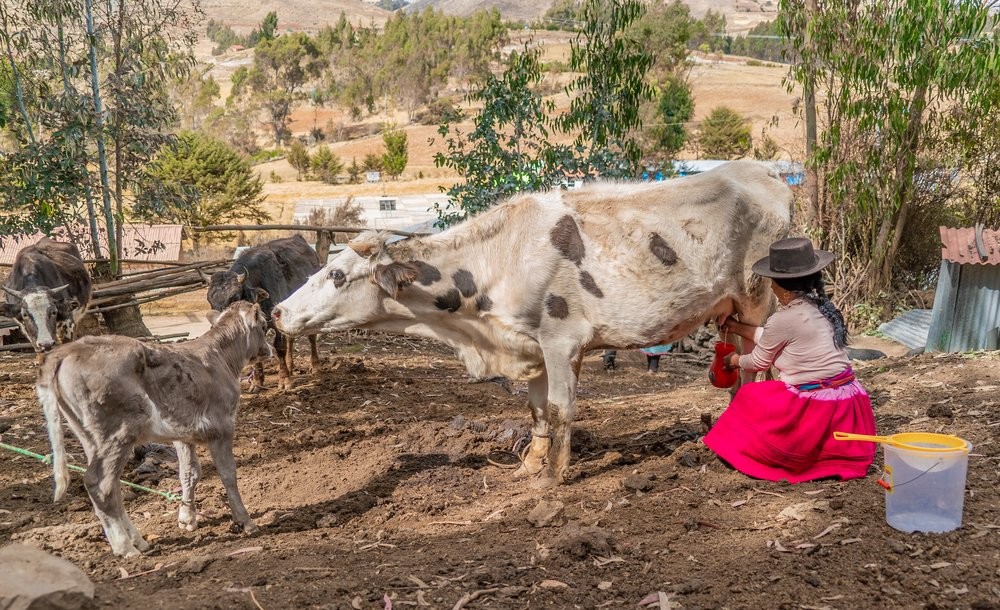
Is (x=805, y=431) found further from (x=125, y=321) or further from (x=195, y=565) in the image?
(x=125, y=321)

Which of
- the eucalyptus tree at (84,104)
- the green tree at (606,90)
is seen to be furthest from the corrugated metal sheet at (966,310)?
the eucalyptus tree at (84,104)

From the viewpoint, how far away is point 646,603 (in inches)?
161

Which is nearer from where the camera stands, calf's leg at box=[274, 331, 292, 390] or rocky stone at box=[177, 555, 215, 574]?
rocky stone at box=[177, 555, 215, 574]

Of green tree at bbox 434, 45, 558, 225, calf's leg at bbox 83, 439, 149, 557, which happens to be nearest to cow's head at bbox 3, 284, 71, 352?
calf's leg at bbox 83, 439, 149, 557

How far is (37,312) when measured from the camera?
988cm

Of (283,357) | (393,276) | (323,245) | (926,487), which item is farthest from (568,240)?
(323,245)

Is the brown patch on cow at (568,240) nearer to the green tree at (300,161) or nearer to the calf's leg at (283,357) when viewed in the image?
the calf's leg at (283,357)

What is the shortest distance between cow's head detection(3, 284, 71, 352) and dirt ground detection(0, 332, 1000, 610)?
38.1 inches

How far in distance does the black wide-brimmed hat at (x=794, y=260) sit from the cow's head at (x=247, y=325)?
154 inches

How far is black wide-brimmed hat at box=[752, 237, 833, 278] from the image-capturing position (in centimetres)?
551

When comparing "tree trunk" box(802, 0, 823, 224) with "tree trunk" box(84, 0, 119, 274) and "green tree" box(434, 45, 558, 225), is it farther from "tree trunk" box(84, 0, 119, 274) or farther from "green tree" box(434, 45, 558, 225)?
"tree trunk" box(84, 0, 119, 274)

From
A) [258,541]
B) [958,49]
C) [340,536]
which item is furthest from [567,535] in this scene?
[958,49]

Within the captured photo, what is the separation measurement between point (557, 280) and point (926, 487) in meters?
2.73

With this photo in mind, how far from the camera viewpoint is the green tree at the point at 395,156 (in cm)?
5956
